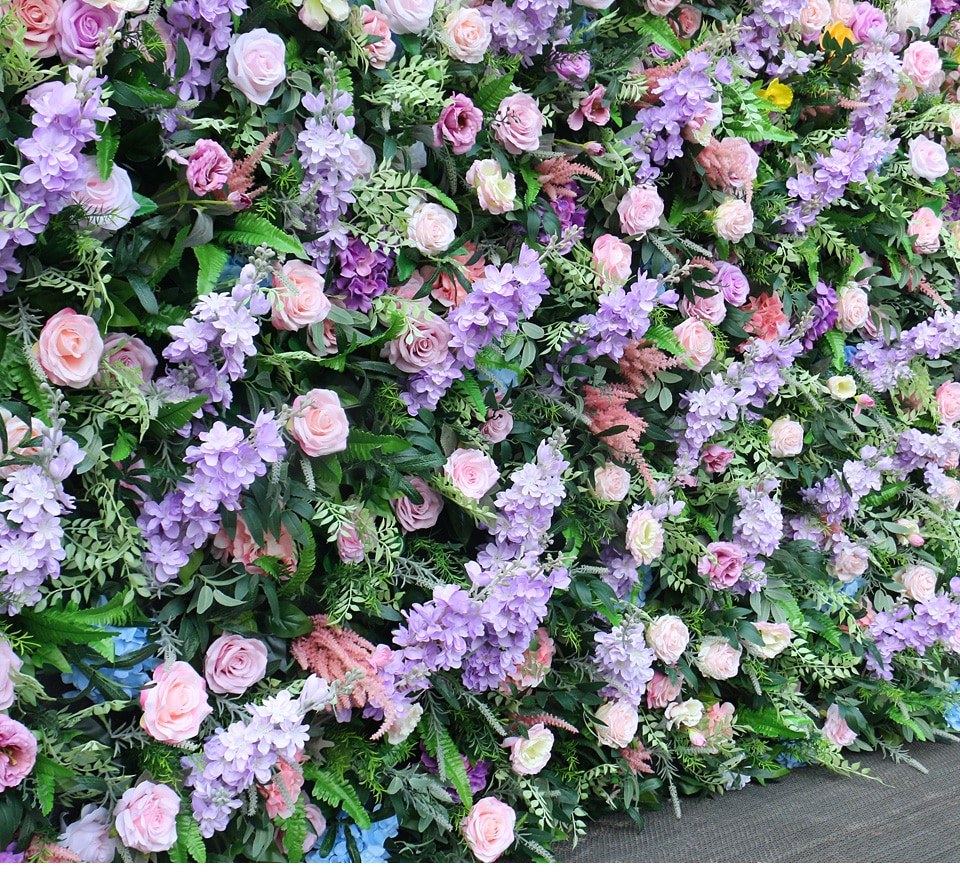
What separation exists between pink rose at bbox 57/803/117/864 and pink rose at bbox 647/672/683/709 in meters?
1.02

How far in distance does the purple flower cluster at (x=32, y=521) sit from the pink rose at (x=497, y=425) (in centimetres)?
68

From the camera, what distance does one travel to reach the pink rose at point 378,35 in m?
1.29

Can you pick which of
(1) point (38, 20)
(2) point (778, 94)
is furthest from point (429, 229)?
(2) point (778, 94)

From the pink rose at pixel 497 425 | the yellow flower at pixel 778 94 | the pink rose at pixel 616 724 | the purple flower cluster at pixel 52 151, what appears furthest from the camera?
the yellow flower at pixel 778 94

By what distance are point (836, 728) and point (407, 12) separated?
5.85ft

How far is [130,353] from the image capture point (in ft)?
3.80

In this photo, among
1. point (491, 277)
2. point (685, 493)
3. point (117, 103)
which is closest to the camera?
point (117, 103)

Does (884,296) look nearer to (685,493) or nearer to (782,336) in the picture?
(782,336)

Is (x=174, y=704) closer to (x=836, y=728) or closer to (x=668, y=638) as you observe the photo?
(x=668, y=638)

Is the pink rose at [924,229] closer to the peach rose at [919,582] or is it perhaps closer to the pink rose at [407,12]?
the peach rose at [919,582]

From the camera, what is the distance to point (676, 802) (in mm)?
1650

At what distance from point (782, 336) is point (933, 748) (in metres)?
1.13

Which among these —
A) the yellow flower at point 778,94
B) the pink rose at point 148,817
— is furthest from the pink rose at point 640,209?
the pink rose at point 148,817

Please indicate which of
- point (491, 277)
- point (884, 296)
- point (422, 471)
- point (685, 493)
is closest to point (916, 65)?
point (884, 296)
